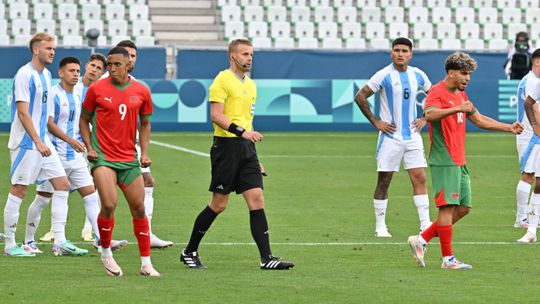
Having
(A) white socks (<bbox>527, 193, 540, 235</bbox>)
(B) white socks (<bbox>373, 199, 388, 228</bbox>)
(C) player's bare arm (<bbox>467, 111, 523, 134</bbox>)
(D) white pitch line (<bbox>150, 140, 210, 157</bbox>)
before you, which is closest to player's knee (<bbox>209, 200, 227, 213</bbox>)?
(C) player's bare arm (<bbox>467, 111, 523, 134</bbox>)

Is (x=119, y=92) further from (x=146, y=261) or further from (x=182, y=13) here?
(x=182, y=13)

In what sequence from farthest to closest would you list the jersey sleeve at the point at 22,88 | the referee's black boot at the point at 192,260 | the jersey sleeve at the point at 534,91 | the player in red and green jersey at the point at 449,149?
the jersey sleeve at the point at 534,91
the jersey sleeve at the point at 22,88
the referee's black boot at the point at 192,260
the player in red and green jersey at the point at 449,149

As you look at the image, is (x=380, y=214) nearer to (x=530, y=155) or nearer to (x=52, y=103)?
(x=530, y=155)

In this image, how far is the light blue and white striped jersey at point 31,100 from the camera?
36.3 ft

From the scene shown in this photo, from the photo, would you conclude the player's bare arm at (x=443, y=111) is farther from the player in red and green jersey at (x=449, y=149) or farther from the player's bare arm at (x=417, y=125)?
the player's bare arm at (x=417, y=125)

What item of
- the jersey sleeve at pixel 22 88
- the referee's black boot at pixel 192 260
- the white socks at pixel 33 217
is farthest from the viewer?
the white socks at pixel 33 217

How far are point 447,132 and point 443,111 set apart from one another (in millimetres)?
370

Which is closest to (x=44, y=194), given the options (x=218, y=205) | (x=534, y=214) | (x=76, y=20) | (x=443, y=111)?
(x=218, y=205)

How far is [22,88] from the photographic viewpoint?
36.2 ft

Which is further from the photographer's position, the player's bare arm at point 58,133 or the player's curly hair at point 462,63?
the player's bare arm at point 58,133

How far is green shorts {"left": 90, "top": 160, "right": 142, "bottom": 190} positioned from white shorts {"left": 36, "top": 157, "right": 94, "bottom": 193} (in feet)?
6.20

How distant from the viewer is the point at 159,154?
2381cm

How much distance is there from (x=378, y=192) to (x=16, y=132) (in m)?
4.07

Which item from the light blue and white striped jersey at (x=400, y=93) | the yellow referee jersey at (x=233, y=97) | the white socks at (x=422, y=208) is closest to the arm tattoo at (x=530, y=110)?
the light blue and white striped jersey at (x=400, y=93)
